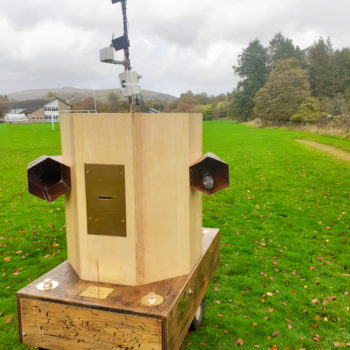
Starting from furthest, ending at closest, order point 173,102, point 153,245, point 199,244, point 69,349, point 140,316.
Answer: point 199,244 < point 173,102 < point 153,245 < point 69,349 < point 140,316

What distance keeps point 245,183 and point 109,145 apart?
28.6 feet

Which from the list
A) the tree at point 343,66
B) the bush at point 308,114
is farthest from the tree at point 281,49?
the bush at point 308,114

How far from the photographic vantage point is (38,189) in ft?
7.83

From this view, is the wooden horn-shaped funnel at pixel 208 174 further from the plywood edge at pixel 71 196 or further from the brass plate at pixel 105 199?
the plywood edge at pixel 71 196

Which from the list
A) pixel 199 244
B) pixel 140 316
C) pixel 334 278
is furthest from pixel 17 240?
pixel 334 278

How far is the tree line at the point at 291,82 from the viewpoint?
4000cm

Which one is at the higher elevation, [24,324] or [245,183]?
[24,324]

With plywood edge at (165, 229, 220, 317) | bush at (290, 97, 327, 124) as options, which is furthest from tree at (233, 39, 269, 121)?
plywood edge at (165, 229, 220, 317)

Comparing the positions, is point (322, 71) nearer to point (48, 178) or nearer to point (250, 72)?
point (250, 72)

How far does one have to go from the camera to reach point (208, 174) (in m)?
2.37

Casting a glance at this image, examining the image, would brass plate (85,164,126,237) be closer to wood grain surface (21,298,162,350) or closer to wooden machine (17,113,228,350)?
wooden machine (17,113,228,350)

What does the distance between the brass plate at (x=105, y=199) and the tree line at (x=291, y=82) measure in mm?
36985

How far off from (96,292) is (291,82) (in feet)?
142

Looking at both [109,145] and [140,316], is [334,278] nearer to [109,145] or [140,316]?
[140,316]
